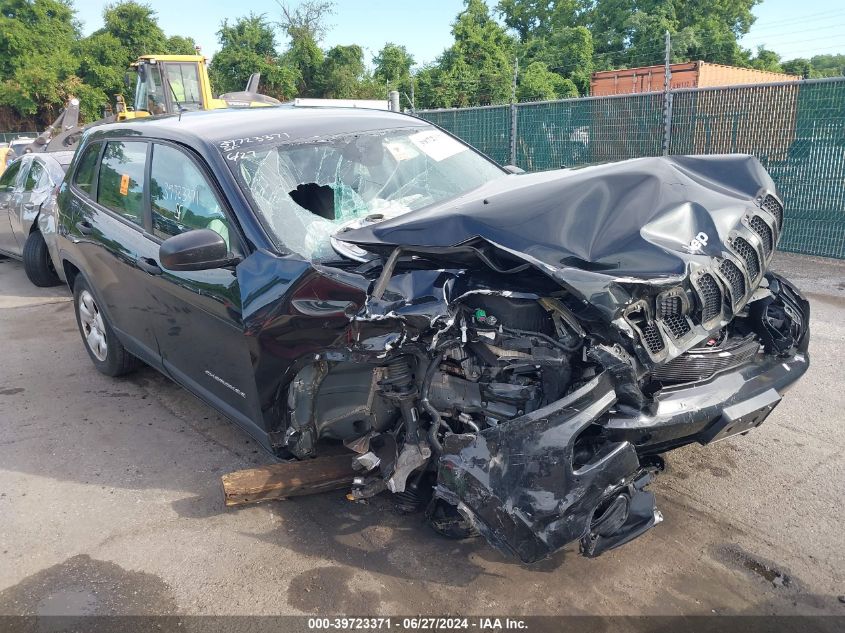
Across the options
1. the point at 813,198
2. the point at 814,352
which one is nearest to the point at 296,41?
the point at 813,198

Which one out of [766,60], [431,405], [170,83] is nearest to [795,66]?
[766,60]

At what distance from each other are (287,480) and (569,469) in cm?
157

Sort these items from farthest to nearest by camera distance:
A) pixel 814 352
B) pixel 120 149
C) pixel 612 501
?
pixel 814 352 < pixel 120 149 < pixel 612 501

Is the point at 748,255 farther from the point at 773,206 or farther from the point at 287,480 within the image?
the point at 287,480

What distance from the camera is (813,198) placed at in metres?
8.13

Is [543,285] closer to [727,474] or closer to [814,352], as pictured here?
[727,474]

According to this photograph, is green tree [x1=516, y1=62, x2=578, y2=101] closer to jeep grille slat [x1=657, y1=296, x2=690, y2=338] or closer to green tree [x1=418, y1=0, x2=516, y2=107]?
green tree [x1=418, y1=0, x2=516, y2=107]

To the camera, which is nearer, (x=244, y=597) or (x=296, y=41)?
(x=244, y=597)

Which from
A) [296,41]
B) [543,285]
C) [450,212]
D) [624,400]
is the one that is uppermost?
[296,41]

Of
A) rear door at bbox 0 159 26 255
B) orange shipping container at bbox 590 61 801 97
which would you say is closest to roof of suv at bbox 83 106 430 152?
rear door at bbox 0 159 26 255

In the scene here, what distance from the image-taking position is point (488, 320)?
8.82 feet

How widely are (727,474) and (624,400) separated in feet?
4.53

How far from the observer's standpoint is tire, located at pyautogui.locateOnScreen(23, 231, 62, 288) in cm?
824

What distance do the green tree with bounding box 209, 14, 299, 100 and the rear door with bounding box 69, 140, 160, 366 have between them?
114 feet
